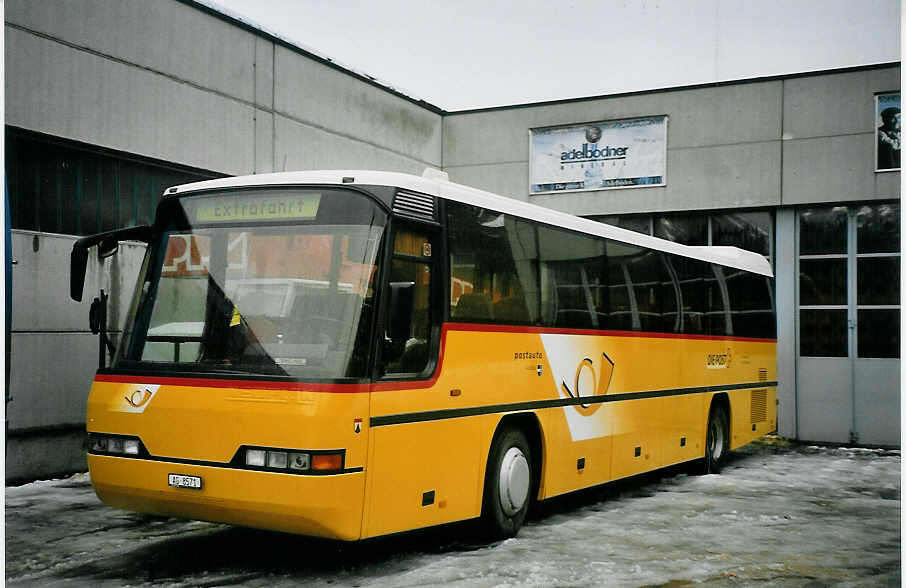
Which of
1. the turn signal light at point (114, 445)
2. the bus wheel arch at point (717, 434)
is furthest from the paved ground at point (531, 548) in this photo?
the bus wheel arch at point (717, 434)

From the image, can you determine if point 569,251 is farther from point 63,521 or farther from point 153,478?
point 63,521

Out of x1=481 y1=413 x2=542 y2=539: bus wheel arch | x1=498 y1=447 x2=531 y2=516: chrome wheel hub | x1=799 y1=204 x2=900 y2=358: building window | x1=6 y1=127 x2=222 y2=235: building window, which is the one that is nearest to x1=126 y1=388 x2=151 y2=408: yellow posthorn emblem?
x1=481 y1=413 x2=542 y2=539: bus wheel arch

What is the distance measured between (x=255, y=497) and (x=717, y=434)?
9.43 m

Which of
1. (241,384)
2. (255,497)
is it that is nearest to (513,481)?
(255,497)

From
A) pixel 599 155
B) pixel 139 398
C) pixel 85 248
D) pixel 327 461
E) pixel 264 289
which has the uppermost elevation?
pixel 599 155

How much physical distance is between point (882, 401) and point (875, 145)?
15.3ft

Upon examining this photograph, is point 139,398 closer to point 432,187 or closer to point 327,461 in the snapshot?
point 327,461

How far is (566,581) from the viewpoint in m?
7.58

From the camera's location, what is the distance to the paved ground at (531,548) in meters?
7.69

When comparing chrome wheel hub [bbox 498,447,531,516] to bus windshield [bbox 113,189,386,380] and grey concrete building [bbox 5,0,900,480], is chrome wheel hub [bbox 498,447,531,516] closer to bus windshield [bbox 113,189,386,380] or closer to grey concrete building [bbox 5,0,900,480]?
bus windshield [bbox 113,189,386,380]

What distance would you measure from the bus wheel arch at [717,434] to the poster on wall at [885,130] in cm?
632

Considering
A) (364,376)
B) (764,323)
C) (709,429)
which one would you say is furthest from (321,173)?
(764,323)

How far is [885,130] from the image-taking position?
18438 millimetres

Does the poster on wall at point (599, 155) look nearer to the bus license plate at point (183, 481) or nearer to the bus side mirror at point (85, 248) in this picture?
the bus side mirror at point (85, 248)
